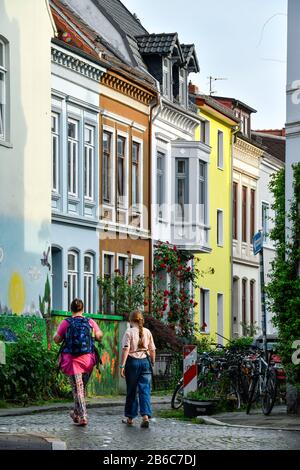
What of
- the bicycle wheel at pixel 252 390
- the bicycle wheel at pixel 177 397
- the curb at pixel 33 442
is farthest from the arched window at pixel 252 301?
the curb at pixel 33 442

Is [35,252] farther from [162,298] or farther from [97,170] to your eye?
[162,298]

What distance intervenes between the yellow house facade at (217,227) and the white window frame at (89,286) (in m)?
10.3

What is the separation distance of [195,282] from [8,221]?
1710 cm

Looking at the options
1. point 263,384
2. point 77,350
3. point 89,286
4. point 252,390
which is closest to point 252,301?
point 89,286

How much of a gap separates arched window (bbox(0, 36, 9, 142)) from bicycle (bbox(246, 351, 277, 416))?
913cm

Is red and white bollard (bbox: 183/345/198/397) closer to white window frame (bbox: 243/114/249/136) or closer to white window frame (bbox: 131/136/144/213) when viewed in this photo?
white window frame (bbox: 131/136/144/213)

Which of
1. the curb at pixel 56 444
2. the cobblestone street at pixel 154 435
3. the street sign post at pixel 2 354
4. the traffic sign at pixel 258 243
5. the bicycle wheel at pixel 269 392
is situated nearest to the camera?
the curb at pixel 56 444

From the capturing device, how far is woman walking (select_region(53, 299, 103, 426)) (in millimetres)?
22031

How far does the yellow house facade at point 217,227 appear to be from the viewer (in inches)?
2066

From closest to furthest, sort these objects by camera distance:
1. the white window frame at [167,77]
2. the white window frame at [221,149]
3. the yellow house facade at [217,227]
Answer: the white window frame at [167,77] → the yellow house facade at [217,227] → the white window frame at [221,149]

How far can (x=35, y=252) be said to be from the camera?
34344 millimetres

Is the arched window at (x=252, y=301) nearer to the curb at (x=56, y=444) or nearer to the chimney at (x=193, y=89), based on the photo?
the chimney at (x=193, y=89)

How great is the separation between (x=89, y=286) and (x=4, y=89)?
928 cm
